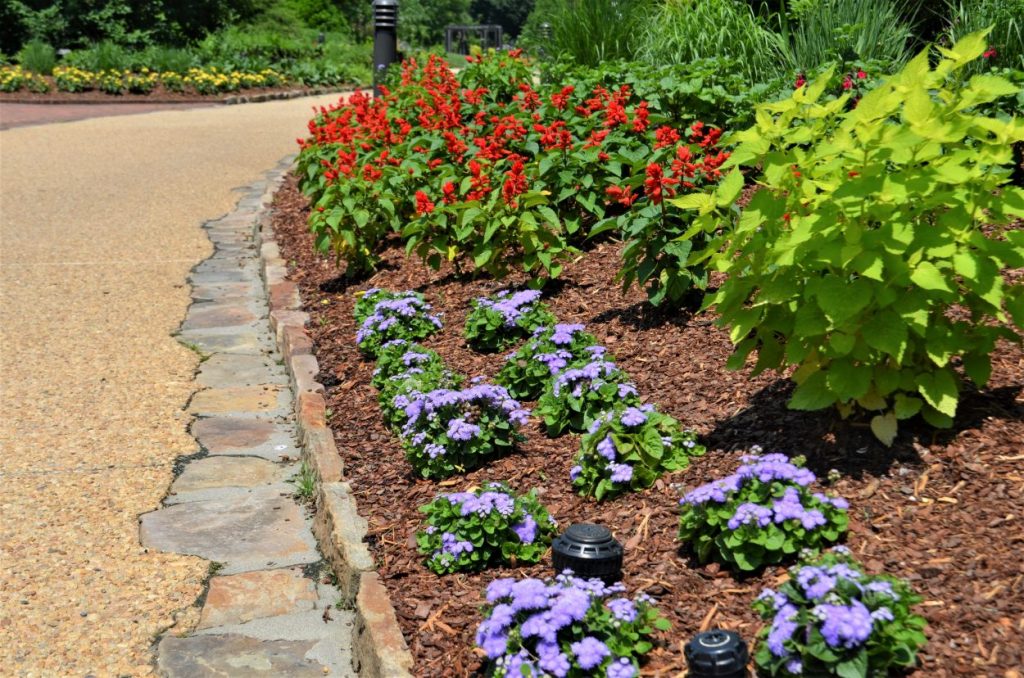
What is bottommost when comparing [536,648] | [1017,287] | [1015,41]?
[536,648]

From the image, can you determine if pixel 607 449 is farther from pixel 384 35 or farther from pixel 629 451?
pixel 384 35

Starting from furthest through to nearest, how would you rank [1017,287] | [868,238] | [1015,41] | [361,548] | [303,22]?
[303,22] → [1015,41] → [361,548] → [1017,287] → [868,238]

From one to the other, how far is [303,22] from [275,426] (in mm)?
36162

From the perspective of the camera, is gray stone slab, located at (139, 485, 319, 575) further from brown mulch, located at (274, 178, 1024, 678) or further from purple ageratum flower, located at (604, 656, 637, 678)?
purple ageratum flower, located at (604, 656, 637, 678)

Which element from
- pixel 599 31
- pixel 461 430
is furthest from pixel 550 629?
pixel 599 31

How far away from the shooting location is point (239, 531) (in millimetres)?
3910

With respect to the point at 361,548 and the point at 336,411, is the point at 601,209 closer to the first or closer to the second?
the point at 336,411

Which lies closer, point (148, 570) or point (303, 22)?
point (148, 570)

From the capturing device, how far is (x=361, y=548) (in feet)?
11.3

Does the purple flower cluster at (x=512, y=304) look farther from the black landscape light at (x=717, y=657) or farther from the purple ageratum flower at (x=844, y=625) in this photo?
the purple ageratum flower at (x=844, y=625)

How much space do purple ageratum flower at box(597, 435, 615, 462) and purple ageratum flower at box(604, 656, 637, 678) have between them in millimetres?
955

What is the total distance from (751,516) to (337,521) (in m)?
1.45

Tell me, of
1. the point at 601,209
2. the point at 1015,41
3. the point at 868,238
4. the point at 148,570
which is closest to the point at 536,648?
the point at 868,238

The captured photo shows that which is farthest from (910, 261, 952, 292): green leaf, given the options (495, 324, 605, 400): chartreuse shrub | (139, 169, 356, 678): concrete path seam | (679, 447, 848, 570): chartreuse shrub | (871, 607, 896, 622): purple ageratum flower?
(139, 169, 356, 678): concrete path seam
